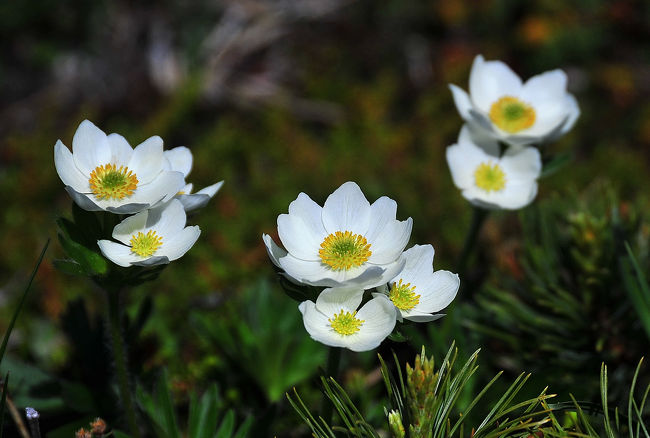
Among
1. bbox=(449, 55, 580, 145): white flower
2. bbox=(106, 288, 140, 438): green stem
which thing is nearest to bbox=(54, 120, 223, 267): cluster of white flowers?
bbox=(106, 288, 140, 438): green stem

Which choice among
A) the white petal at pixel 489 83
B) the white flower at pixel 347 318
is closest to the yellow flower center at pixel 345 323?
the white flower at pixel 347 318

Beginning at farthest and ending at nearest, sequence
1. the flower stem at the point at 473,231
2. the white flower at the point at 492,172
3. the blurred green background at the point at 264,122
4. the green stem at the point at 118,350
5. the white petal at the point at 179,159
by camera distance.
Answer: the blurred green background at the point at 264,122 < the flower stem at the point at 473,231 < the white flower at the point at 492,172 < the white petal at the point at 179,159 < the green stem at the point at 118,350

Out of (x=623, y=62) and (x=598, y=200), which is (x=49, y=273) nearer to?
(x=598, y=200)

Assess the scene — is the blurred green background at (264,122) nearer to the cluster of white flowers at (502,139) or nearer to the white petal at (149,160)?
the cluster of white flowers at (502,139)

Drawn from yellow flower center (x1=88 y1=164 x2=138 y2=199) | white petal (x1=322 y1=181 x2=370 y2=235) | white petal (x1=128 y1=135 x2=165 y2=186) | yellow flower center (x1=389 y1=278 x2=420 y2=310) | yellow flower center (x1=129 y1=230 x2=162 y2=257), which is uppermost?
white petal (x1=128 y1=135 x2=165 y2=186)

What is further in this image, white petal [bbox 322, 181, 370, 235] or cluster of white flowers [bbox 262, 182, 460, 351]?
white petal [bbox 322, 181, 370, 235]

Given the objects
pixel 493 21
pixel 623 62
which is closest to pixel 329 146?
pixel 493 21

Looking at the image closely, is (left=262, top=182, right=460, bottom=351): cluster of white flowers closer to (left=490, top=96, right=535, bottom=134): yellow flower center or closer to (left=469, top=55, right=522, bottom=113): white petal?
(left=490, top=96, right=535, bottom=134): yellow flower center

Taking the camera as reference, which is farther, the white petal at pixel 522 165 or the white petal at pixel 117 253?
the white petal at pixel 522 165
